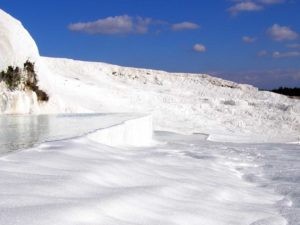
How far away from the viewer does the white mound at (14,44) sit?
14.4 m

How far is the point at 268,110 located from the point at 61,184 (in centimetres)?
2070

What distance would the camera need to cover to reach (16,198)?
3.78 m

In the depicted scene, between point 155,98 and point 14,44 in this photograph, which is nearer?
point 14,44

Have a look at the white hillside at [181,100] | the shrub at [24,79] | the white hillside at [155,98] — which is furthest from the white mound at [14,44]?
the white hillside at [181,100]

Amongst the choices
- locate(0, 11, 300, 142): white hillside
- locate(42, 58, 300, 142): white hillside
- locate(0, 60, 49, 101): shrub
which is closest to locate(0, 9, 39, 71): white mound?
locate(0, 11, 300, 142): white hillside

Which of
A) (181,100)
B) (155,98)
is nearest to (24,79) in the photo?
(155,98)

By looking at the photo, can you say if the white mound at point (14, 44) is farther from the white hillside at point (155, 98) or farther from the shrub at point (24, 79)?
the shrub at point (24, 79)

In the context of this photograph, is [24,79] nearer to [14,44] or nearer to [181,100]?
[14,44]

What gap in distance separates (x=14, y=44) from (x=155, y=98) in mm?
10956

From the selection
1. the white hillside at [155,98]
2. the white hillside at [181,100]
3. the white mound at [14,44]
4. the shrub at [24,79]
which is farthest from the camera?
the white hillside at [181,100]

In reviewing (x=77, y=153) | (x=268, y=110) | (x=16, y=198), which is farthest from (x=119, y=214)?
(x=268, y=110)

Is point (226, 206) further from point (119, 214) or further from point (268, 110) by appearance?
point (268, 110)

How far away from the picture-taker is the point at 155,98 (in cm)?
2481

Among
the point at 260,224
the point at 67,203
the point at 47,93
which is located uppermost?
the point at 47,93
